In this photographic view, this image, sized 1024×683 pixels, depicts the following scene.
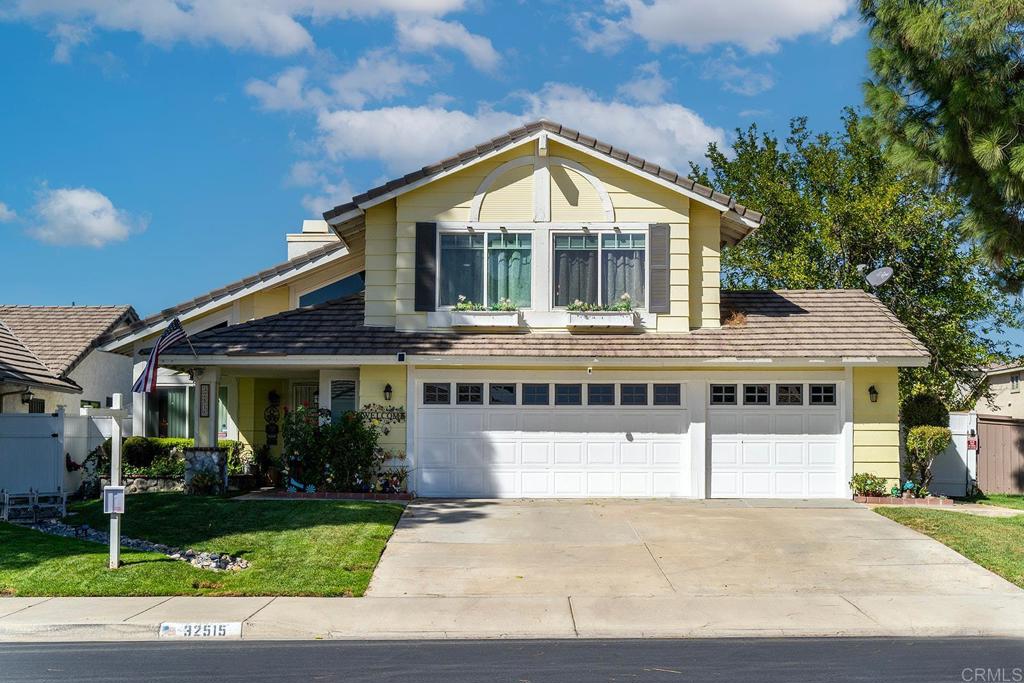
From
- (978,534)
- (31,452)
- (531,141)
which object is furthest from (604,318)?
(31,452)

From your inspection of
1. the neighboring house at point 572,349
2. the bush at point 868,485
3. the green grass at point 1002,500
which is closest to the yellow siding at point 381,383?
the neighboring house at point 572,349

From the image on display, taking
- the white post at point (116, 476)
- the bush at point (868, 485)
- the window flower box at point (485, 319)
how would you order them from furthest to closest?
the window flower box at point (485, 319) → the bush at point (868, 485) → the white post at point (116, 476)

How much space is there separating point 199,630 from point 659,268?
11.0 metres

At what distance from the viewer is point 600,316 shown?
1767 cm

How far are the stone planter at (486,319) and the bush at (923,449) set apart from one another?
293 inches

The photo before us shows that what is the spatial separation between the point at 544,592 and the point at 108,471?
1103cm

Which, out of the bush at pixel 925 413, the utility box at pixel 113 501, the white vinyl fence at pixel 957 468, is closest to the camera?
the utility box at pixel 113 501

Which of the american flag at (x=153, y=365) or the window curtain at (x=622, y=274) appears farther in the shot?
the window curtain at (x=622, y=274)

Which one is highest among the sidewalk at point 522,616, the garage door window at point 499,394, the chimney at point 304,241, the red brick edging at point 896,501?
the chimney at point 304,241

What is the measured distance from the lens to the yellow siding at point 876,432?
1747 cm

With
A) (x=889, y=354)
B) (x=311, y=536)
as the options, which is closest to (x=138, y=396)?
(x=311, y=536)

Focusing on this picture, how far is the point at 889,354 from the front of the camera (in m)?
17.0

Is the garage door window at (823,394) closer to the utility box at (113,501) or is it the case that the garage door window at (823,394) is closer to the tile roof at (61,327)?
the utility box at (113,501)

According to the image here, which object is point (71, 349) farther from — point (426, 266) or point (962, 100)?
point (962, 100)
